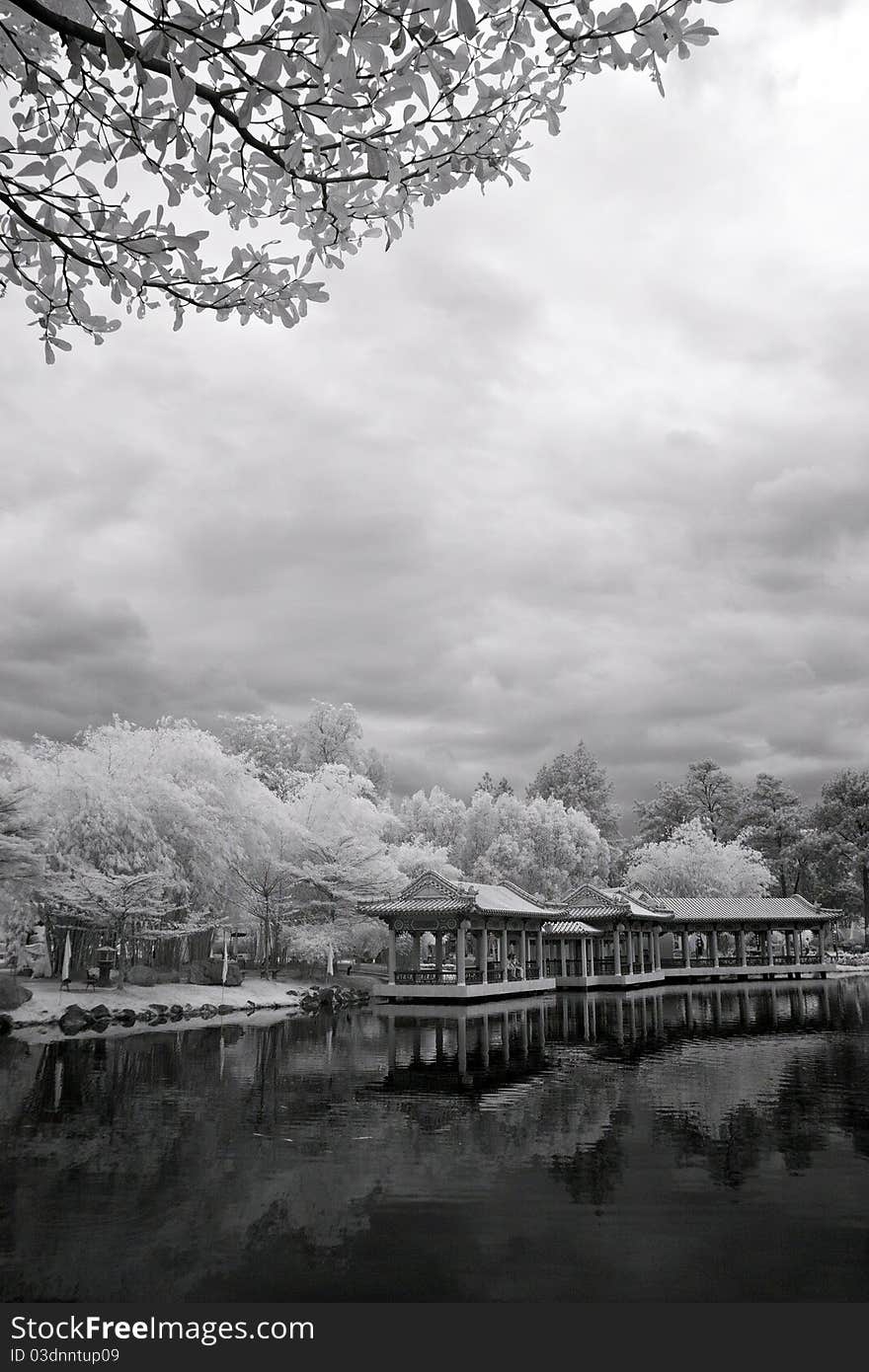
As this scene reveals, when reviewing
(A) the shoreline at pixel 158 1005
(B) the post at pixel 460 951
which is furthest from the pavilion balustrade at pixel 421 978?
(A) the shoreline at pixel 158 1005

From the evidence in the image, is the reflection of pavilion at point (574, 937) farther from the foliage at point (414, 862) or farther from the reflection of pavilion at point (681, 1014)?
the foliage at point (414, 862)

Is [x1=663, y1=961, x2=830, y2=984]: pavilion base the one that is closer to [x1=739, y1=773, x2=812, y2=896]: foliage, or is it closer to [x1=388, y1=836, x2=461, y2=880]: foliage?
[x1=388, y1=836, x2=461, y2=880]: foliage

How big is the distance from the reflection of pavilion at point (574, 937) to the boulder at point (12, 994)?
11.4 m

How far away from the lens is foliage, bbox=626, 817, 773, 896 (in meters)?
54.6

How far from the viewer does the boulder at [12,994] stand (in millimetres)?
23781

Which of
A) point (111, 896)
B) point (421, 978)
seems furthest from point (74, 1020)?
point (421, 978)

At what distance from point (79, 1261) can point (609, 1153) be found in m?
6.11

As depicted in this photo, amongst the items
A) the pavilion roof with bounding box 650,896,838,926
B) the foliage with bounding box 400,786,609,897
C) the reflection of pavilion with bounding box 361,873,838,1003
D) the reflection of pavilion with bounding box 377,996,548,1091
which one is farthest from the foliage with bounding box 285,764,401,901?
the pavilion roof with bounding box 650,896,838,926

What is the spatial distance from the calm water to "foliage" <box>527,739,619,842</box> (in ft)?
178

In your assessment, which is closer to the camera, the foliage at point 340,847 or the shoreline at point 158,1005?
the shoreline at point 158,1005

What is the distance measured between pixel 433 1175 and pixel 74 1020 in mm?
17191

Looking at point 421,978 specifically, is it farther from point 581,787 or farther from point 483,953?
point 581,787

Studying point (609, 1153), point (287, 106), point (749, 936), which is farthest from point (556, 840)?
point (287, 106)

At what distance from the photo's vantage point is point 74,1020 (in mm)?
23844
